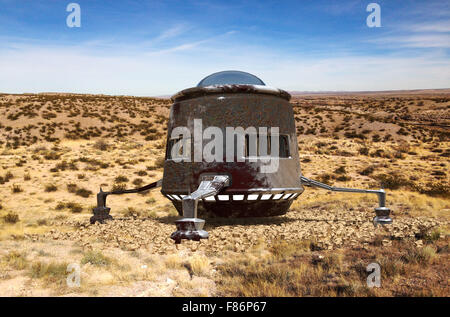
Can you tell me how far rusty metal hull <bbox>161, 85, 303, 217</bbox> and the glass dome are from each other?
0.43 metres

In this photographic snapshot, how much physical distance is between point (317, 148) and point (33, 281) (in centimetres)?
2987

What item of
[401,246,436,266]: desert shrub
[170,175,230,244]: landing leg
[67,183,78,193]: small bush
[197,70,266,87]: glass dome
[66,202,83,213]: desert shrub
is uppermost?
[197,70,266,87]: glass dome

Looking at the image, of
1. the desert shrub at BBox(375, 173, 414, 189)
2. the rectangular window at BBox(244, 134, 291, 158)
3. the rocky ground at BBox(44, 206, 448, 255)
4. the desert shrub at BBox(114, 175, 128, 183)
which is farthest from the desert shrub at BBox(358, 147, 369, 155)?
the rectangular window at BBox(244, 134, 291, 158)

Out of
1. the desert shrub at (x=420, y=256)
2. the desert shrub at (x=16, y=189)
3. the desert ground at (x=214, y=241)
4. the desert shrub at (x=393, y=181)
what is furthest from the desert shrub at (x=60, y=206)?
the desert shrub at (x=393, y=181)

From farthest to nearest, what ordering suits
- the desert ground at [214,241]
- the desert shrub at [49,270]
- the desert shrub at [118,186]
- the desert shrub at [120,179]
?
the desert shrub at [120,179]
the desert shrub at [118,186]
the desert shrub at [49,270]
the desert ground at [214,241]

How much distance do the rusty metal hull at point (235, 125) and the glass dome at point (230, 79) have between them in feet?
1.40

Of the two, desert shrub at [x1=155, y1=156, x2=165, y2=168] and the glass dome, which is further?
desert shrub at [x1=155, y1=156, x2=165, y2=168]

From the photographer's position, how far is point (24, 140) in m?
35.8

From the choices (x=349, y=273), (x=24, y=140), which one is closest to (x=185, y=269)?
(x=349, y=273)

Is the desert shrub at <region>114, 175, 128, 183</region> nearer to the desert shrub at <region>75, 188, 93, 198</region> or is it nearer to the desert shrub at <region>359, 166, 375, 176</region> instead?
the desert shrub at <region>75, 188, 93, 198</region>

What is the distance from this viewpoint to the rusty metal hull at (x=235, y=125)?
8281mm

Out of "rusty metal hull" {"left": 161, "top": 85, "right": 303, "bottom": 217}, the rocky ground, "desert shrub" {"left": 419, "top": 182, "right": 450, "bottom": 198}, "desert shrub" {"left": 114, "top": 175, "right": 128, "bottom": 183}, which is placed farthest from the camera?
"desert shrub" {"left": 114, "top": 175, "right": 128, "bottom": 183}

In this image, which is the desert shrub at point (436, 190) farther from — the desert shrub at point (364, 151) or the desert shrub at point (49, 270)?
the desert shrub at point (49, 270)

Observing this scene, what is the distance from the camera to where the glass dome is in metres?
8.74
